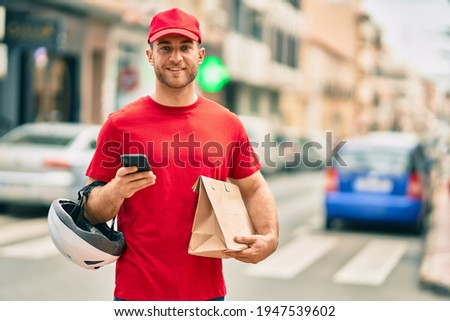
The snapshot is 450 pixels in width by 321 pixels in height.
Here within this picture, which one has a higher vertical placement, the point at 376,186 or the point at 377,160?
the point at 377,160

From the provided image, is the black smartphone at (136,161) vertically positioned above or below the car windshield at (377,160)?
above

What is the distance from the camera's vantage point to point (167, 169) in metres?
3.01

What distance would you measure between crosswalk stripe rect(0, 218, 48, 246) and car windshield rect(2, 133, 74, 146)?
144 cm

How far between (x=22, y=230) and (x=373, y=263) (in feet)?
16.2

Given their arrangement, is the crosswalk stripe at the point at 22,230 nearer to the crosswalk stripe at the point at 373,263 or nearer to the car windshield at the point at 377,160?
the crosswalk stripe at the point at 373,263

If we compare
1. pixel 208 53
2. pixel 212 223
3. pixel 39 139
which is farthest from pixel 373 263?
pixel 208 53

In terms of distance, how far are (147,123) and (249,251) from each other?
58cm

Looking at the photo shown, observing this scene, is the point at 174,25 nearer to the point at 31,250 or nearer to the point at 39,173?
the point at 31,250

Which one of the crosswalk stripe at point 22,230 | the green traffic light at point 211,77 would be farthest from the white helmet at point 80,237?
the green traffic light at point 211,77

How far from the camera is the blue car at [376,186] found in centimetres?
1321

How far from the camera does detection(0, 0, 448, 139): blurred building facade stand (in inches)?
862

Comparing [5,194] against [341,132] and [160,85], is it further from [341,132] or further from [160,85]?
[341,132]

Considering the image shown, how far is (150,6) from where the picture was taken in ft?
84.8

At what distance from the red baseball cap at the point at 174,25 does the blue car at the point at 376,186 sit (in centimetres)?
1049
